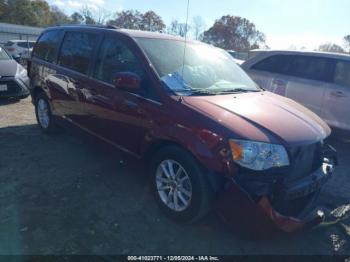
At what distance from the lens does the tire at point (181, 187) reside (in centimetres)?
291

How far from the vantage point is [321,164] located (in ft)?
10.7

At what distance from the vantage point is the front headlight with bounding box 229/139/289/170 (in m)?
2.70

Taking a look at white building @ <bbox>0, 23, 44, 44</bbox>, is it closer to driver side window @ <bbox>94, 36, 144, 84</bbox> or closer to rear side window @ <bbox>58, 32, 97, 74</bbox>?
rear side window @ <bbox>58, 32, 97, 74</bbox>

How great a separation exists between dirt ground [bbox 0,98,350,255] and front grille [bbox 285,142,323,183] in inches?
27.7

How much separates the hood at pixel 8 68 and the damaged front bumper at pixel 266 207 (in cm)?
719

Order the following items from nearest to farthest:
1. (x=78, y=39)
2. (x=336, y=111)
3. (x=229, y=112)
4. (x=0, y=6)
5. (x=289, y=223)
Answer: (x=289, y=223), (x=229, y=112), (x=78, y=39), (x=336, y=111), (x=0, y=6)

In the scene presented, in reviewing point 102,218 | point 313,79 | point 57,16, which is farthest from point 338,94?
point 57,16

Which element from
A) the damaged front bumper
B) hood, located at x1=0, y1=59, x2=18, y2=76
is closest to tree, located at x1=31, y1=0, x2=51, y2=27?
hood, located at x1=0, y1=59, x2=18, y2=76

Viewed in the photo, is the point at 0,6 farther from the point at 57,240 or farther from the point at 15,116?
the point at 57,240

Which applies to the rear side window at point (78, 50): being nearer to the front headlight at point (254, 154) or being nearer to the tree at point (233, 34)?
the front headlight at point (254, 154)

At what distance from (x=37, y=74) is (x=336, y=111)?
544cm

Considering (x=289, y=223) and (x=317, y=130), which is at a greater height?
(x=317, y=130)

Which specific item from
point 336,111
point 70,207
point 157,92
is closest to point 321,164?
point 157,92

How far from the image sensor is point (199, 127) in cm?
290
